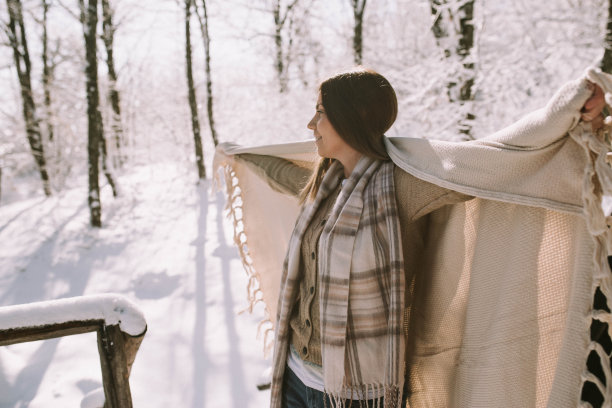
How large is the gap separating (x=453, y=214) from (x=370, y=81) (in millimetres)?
544

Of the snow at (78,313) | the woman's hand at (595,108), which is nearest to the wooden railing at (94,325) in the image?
the snow at (78,313)

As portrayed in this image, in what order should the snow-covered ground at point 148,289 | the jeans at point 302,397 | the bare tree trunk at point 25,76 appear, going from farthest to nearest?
the bare tree trunk at point 25,76
the snow-covered ground at point 148,289
the jeans at point 302,397

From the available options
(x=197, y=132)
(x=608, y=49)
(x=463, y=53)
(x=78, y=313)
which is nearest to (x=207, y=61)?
(x=197, y=132)

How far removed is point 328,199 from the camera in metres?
1.63

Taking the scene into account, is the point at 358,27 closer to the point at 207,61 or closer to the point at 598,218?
the point at 207,61

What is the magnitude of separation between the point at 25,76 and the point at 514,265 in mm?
16086

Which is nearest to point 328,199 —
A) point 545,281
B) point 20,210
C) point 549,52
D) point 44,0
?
point 545,281

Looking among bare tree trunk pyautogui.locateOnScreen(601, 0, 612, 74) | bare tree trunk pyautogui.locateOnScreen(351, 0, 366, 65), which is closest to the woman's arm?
bare tree trunk pyautogui.locateOnScreen(601, 0, 612, 74)

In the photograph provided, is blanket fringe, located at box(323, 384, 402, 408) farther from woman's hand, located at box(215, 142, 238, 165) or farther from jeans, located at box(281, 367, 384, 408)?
woman's hand, located at box(215, 142, 238, 165)

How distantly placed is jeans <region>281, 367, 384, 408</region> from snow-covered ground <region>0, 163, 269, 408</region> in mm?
712

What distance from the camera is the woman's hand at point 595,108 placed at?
919 millimetres

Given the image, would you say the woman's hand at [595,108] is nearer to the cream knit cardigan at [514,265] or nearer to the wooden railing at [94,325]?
the cream knit cardigan at [514,265]

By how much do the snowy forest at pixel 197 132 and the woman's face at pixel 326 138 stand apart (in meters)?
0.42

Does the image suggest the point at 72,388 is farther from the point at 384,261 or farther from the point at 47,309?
the point at 384,261
